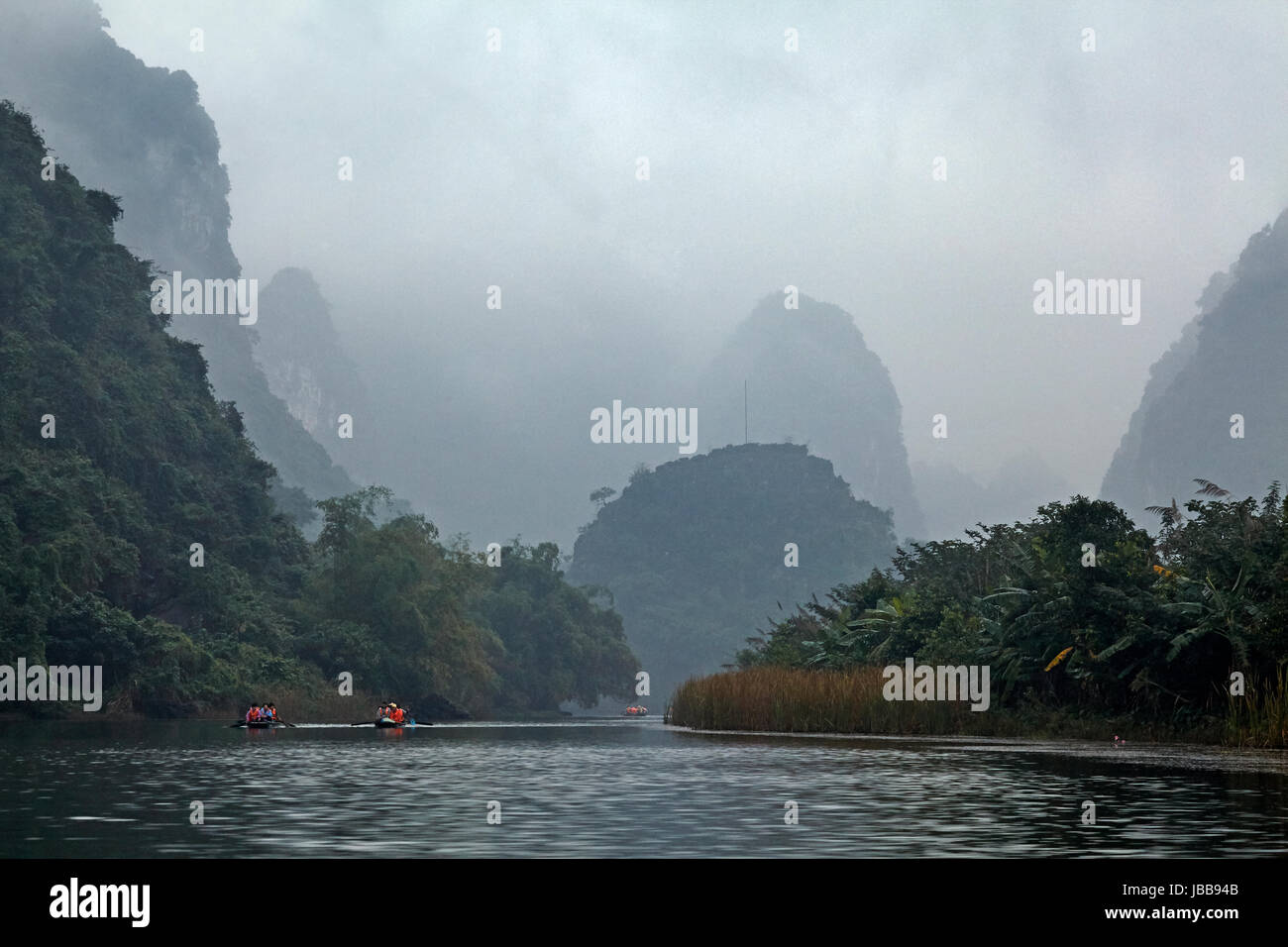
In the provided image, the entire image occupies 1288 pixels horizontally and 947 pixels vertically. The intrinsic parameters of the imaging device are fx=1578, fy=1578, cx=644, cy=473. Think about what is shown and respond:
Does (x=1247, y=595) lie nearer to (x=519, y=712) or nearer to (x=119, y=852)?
(x=119, y=852)

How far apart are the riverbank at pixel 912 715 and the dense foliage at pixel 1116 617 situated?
1.51ft

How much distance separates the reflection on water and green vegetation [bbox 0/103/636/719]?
38553 mm

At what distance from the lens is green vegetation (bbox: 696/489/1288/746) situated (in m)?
34.1

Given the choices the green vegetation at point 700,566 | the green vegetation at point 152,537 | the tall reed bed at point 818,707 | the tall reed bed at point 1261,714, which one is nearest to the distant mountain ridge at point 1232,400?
the green vegetation at point 700,566

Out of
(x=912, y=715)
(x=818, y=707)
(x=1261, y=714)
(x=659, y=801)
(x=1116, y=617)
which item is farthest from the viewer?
(x=818, y=707)

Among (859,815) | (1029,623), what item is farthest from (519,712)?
(859,815)

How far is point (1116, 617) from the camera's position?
3822 centimetres

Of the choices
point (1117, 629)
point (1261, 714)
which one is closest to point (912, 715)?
point (1117, 629)

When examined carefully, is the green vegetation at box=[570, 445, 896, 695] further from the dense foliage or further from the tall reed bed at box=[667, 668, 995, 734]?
the tall reed bed at box=[667, 668, 995, 734]

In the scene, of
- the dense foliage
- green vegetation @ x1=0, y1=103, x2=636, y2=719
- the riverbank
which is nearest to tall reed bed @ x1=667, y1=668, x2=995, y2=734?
the riverbank

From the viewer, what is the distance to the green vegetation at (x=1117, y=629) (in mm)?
34094

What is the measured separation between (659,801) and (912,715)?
861 inches

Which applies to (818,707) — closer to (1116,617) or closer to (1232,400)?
(1116,617)
